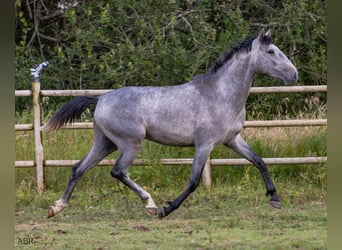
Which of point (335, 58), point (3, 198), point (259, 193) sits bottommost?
point (259, 193)

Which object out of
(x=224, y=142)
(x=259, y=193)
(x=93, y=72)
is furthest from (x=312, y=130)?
(x=93, y=72)

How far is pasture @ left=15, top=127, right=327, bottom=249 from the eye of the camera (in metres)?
3.70

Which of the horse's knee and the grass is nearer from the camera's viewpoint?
the grass

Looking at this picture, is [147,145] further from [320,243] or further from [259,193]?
[320,243]

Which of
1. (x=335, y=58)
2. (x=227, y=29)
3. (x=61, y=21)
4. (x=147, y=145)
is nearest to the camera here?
(x=335, y=58)

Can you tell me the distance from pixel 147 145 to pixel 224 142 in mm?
1832

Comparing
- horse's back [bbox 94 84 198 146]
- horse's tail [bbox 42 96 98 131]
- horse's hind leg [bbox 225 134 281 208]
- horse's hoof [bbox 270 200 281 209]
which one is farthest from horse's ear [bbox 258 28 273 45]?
horse's tail [bbox 42 96 98 131]

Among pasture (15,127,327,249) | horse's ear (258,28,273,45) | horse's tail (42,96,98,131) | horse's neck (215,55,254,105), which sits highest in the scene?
horse's ear (258,28,273,45)

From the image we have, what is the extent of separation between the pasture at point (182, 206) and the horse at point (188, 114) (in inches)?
12.4

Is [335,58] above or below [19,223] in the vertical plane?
above

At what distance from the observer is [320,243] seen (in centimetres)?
347

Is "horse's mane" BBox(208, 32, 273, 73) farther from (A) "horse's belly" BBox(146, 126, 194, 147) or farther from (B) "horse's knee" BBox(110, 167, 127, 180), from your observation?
(B) "horse's knee" BBox(110, 167, 127, 180)

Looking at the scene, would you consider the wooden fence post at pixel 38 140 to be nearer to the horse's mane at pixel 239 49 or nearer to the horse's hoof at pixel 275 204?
the horse's mane at pixel 239 49

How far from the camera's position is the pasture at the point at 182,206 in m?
3.70
